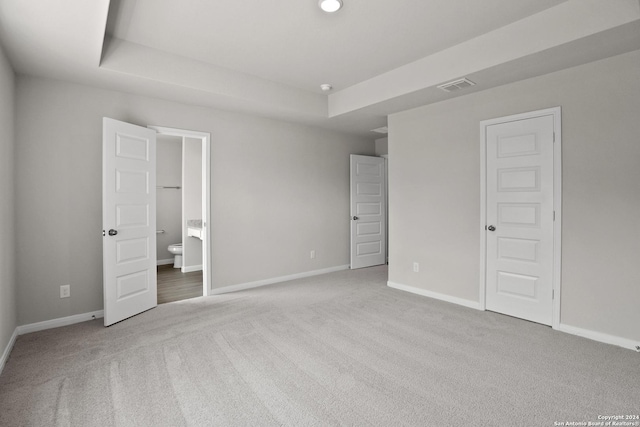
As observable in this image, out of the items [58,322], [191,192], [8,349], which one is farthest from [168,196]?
[8,349]

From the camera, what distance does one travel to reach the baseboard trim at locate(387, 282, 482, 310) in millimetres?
3754

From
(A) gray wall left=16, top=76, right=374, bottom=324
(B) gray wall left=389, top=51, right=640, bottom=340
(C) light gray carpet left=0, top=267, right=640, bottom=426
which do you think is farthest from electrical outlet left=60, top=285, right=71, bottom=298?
(B) gray wall left=389, top=51, right=640, bottom=340

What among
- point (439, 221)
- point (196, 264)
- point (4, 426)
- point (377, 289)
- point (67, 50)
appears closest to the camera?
point (4, 426)

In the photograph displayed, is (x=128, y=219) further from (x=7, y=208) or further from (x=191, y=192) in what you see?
(x=191, y=192)

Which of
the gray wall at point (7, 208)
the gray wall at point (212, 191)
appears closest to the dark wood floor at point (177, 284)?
the gray wall at point (212, 191)

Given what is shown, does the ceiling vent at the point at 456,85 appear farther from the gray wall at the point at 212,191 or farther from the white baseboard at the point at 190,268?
the white baseboard at the point at 190,268

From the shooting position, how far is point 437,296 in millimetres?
4098

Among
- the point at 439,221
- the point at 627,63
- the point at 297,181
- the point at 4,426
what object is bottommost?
the point at 4,426

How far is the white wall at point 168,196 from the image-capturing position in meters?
6.46

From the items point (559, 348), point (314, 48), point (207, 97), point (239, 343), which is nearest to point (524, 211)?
point (559, 348)

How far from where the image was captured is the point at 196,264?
5844 mm

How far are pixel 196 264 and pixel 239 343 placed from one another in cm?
340

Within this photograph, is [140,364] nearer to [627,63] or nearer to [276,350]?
[276,350]

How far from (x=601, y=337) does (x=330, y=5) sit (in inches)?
141
